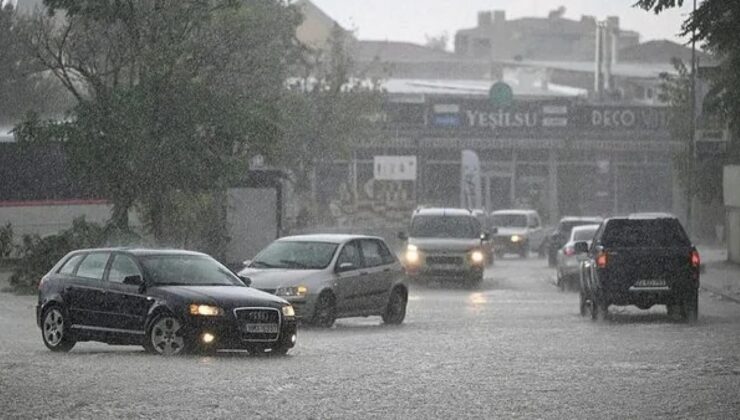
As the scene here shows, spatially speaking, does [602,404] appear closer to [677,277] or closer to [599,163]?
[677,277]

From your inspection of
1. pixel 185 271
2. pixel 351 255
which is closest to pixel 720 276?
pixel 351 255

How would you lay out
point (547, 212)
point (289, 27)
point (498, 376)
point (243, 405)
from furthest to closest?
point (547, 212)
point (289, 27)
point (498, 376)
point (243, 405)

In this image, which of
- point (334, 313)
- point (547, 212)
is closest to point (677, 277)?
point (334, 313)

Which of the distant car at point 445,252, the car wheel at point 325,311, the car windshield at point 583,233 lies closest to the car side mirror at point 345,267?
the car wheel at point 325,311

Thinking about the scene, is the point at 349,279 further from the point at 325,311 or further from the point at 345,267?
the point at 325,311

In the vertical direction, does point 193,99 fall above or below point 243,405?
above

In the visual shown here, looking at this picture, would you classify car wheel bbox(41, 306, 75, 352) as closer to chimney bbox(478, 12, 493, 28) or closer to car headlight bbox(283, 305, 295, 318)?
car headlight bbox(283, 305, 295, 318)

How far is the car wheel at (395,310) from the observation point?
31.3 m

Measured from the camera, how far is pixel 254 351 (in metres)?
23.3

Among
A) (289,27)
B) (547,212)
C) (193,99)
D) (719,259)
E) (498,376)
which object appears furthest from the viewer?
(547,212)

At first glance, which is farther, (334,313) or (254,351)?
(334,313)

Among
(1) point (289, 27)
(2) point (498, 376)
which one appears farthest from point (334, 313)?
(1) point (289, 27)

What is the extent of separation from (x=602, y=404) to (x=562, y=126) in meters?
75.4

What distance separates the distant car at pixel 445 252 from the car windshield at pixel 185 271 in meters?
20.8
